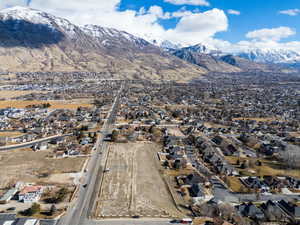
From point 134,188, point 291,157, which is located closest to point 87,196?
point 134,188

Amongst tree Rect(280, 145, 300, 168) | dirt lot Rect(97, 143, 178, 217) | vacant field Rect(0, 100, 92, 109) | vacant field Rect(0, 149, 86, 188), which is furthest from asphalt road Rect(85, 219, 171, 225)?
vacant field Rect(0, 100, 92, 109)

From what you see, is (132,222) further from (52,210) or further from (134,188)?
(52,210)

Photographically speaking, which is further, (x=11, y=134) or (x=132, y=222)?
(x=11, y=134)

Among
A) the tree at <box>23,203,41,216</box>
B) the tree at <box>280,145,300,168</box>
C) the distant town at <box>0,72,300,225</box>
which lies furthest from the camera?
the tree at <box>280,145,300,168</box>


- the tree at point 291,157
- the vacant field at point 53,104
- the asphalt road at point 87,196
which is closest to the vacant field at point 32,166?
the asphalt road at point 87,196

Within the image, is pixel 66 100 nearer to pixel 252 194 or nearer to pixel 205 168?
pixel 205 168

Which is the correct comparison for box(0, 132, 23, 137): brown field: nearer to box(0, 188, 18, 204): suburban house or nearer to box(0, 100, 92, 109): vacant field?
box(0, 188, 18, 204): suburban house

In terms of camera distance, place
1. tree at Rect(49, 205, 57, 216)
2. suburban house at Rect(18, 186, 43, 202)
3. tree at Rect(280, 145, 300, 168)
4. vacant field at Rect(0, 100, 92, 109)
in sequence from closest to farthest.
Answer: tree at Rect(49, 205, 57, 216) < suburban house at Rect(18, 186, 43, 202) < tree at Rect(280, 145, 300, 168) < vacant field at Rect(0, 100, 92, 109)
